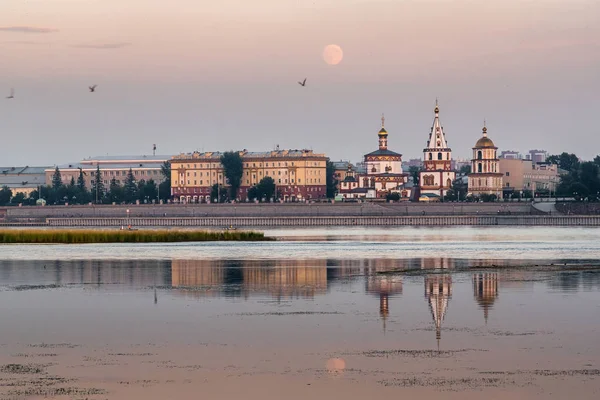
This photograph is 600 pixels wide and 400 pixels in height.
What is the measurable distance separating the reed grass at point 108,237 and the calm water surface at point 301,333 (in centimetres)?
3301

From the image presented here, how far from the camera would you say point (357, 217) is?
513ft

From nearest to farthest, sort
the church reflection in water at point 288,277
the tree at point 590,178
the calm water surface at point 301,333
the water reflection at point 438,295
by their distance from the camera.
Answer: the calm water surface at point 301,333
the water reflection at point 438,295
the church reflection in water at point 288,277
the tree at point 590,178

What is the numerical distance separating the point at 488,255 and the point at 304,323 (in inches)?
1277

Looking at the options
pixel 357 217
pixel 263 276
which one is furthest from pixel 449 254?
pixel 357 217

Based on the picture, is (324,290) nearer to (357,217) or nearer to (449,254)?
(449,254)

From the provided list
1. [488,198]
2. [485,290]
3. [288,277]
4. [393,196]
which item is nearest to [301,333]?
[485,290]

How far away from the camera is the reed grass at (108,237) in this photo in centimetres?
7888

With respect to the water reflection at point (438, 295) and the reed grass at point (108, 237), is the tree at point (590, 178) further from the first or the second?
the water reflection at point (438, 295)

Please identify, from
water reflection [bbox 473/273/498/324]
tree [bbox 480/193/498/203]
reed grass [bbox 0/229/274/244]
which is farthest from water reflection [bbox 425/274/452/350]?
tree [bbox 480/193/498/203]

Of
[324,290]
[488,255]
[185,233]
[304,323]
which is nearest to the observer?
[304,323]

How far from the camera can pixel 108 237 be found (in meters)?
81.6

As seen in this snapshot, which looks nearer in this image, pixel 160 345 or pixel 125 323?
pixel 160 345

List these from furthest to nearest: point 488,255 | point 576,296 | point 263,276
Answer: point 488,255 → point 263,276 → point 576,296

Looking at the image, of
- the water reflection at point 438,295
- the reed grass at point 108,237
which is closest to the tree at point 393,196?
the reed grass at point 108,237
